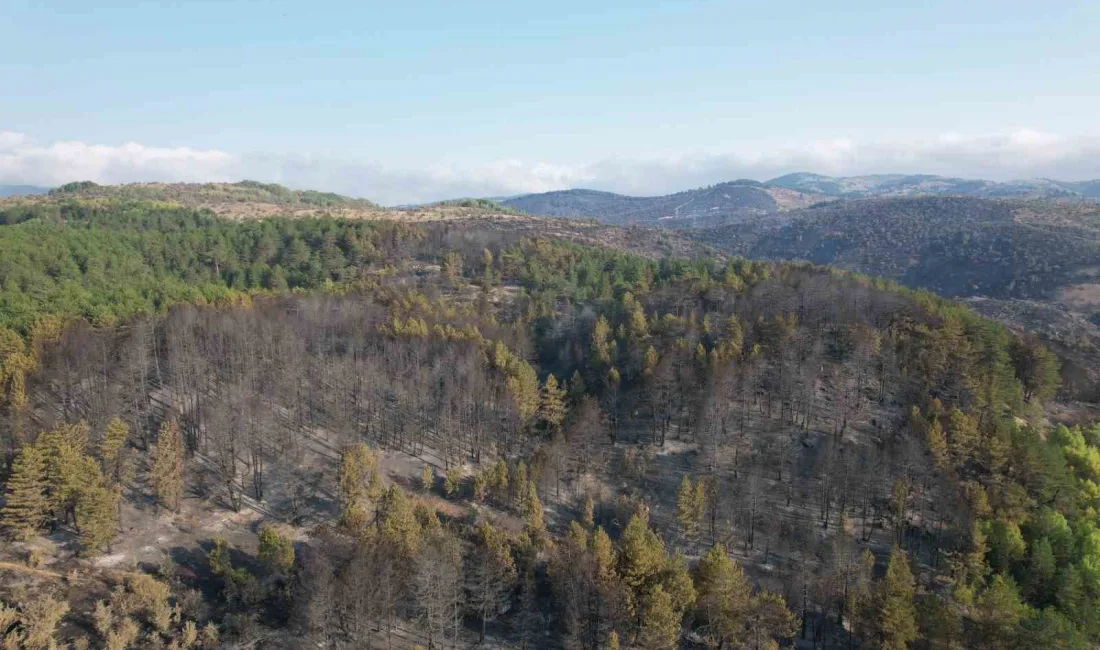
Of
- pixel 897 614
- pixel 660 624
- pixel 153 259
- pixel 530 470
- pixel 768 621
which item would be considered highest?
pixel 153 259

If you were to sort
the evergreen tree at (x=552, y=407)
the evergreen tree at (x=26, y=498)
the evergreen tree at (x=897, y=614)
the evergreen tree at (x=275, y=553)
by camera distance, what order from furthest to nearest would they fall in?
the evergreen tree at (x=552, y=407)
the evergreen tree at (x=26, y=498)
the evergreen tree at (x=275, y=553)
the evergreen tree at (x=897, y=614)

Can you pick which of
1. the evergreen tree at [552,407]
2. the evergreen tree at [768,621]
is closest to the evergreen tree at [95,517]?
the evergreen tree at [552,407]

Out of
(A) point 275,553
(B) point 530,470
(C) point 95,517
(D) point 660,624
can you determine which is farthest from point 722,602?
(C) point 95,517

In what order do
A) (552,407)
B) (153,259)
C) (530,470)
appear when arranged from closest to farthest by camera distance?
1. (530,470)
2. (552,407)
3. (153,259)

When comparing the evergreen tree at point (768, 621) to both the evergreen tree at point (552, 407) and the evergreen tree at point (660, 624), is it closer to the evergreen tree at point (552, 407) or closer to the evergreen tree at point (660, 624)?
the evergreen tree at point (660, 624)

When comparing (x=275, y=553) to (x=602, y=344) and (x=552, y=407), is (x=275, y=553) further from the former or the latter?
(x=602, y=344)

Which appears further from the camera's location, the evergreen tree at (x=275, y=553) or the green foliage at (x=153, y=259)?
the green foliage at (x=153, y=259)

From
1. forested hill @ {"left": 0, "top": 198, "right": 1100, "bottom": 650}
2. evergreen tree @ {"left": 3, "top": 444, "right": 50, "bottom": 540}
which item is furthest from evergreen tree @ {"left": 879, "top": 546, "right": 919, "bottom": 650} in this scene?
evergreen tree @ {"left": 3, "top": 444, "right": 50, "bottom": 540}
